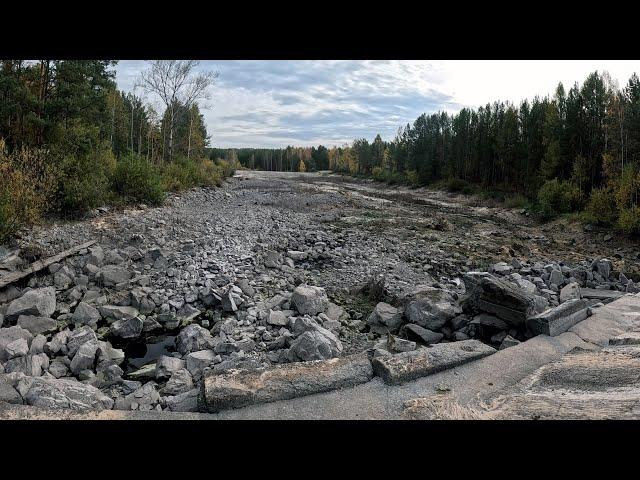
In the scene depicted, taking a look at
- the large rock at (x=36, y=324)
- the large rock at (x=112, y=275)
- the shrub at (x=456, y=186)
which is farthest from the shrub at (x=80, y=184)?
the shrub at (x=456, y=186)

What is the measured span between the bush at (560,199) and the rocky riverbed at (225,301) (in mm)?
8839

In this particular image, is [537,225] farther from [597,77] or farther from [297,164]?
[297,164]

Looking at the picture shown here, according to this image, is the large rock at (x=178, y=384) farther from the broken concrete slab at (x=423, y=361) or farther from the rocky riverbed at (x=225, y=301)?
the broken concrete slab at (x=423, y=361)

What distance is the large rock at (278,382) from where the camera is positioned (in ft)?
10.1

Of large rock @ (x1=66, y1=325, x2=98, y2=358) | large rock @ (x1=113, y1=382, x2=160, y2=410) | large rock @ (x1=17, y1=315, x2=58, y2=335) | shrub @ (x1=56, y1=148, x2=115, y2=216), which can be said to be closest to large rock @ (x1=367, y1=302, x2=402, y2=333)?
large rock @ (x1=113, y1=382, x2=160, y2=410)

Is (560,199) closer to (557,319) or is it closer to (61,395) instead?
(557,319)

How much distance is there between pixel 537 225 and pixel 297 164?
114 m

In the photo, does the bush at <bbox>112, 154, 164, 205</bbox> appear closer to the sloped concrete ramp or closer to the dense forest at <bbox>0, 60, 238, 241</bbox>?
the dense forest at <bbox>0, 60, 238, 241</bbox>

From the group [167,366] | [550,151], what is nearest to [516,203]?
[550,151]

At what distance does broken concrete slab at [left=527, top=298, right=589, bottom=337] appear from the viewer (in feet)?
15.5

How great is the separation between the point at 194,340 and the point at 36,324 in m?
2.47

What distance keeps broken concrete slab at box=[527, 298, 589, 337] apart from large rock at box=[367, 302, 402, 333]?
2015 mm
